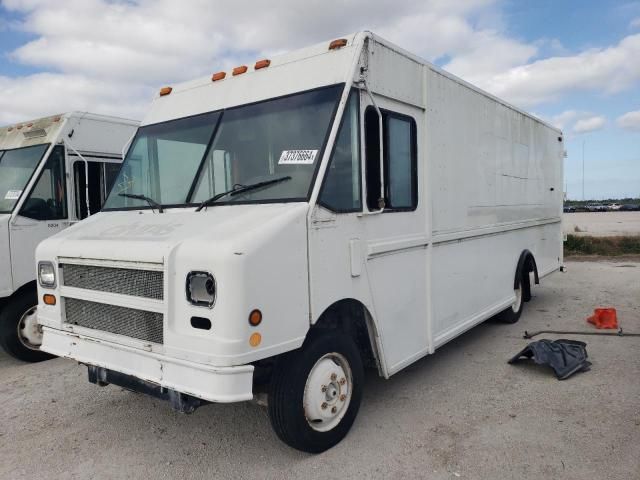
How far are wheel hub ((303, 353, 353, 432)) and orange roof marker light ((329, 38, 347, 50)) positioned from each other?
Answer: 7.48ft

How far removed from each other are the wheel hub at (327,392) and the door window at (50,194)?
14.9ft

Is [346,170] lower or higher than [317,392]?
higher

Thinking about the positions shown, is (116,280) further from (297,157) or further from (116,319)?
(297,157)

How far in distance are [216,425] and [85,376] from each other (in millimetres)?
2137

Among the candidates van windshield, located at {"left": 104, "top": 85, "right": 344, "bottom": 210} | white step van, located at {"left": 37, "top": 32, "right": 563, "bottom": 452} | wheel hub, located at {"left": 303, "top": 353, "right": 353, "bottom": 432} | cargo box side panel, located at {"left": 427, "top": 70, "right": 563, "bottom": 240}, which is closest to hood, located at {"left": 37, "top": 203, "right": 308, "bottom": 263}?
white step van, located at {"left": 37, "top": 32, "right": 563, "bottom": 452}

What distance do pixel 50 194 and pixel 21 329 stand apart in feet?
5.49

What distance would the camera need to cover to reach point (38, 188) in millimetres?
6461

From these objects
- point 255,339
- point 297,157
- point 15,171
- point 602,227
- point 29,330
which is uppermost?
point 15,171

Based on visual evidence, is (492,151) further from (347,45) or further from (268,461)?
(268,461)

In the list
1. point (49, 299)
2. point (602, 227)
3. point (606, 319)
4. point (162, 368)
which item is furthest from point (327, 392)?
point (602, 227)

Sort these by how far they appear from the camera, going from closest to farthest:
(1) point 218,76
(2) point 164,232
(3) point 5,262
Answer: (2) point 164,232
(1) point 218,76
(3) point 5,262

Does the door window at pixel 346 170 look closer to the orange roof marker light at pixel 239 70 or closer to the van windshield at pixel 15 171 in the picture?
the orange roof marker light at pixel 239 70

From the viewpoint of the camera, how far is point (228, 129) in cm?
418

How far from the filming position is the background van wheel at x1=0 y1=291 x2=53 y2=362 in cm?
604
